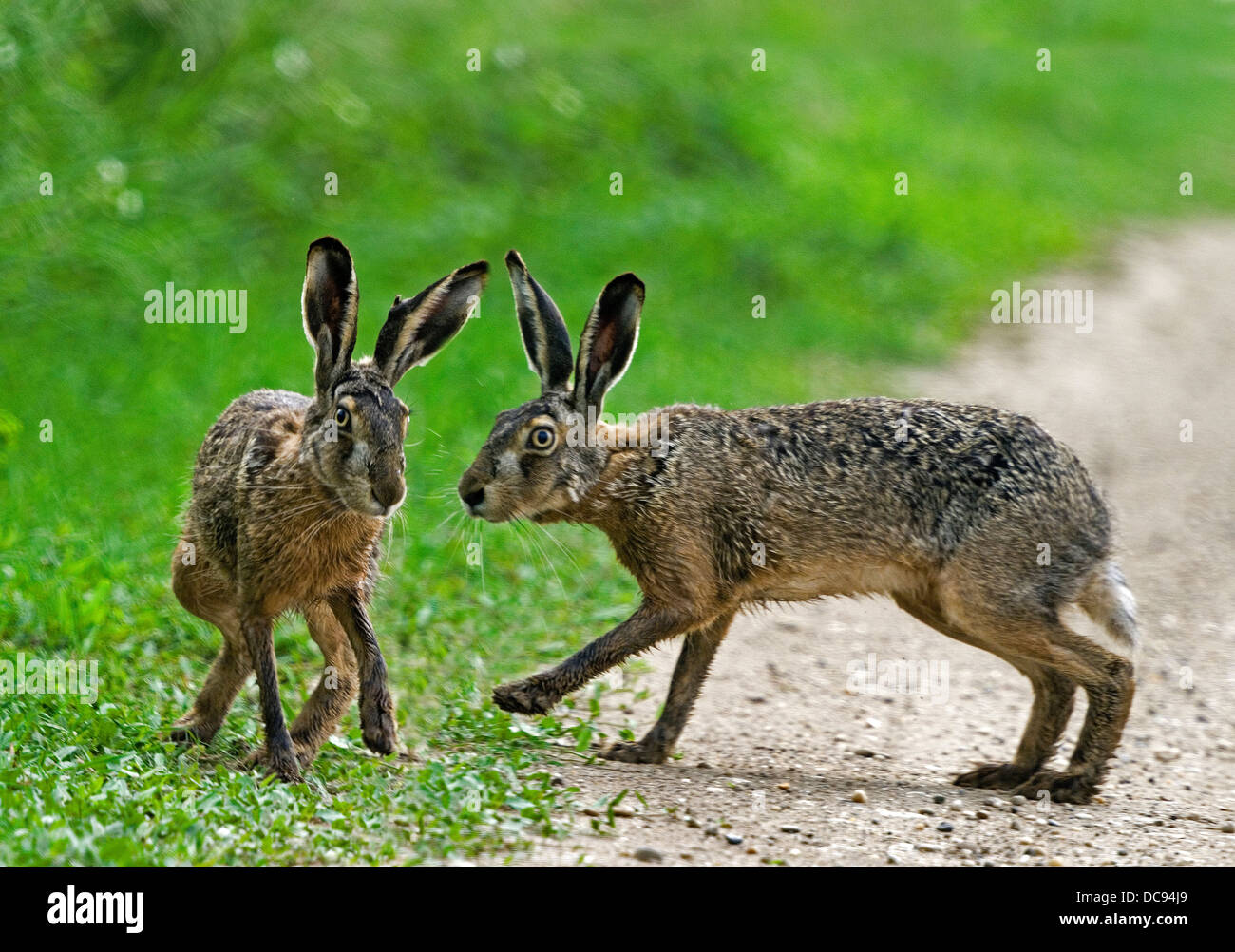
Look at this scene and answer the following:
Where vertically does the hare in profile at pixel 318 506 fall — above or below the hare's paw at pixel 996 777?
above

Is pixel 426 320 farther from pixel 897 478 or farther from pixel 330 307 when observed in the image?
pixel 897 478

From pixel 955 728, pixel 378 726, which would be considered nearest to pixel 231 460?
pixel 378 726

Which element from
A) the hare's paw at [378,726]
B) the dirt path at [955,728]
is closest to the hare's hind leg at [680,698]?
the dirt path at [955,728]

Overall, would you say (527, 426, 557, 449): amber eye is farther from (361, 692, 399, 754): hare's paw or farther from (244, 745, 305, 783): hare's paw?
(244, 745, 305, 783): hare's paw

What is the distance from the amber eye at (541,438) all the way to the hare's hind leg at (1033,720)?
61.7 inches

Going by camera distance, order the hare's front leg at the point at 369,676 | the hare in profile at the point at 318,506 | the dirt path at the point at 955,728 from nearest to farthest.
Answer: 1. the dirt path at the point at 955,728
2. the hare in profile at the point at 318,506
3. the hare's front leg at the point at 369,676

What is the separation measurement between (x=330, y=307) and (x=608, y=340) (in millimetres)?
1071

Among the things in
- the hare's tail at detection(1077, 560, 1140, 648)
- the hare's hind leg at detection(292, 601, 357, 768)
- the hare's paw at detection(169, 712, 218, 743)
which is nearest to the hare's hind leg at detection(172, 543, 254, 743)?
the hare's paw at detection(169, 712, 218, 743)

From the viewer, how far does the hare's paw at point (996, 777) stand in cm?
620

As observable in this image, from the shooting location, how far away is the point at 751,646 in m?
7.97

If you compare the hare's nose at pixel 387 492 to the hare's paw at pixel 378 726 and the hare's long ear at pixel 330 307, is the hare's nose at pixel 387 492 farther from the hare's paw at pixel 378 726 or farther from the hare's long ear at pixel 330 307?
the hare's paw at pixel 378 726

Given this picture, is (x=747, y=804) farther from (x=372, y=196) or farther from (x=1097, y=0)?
(x=1097, y=0)

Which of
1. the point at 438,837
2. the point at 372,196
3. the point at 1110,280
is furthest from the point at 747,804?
the point at 1110,280

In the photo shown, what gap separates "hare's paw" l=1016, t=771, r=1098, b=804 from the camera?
6039 millimetres
